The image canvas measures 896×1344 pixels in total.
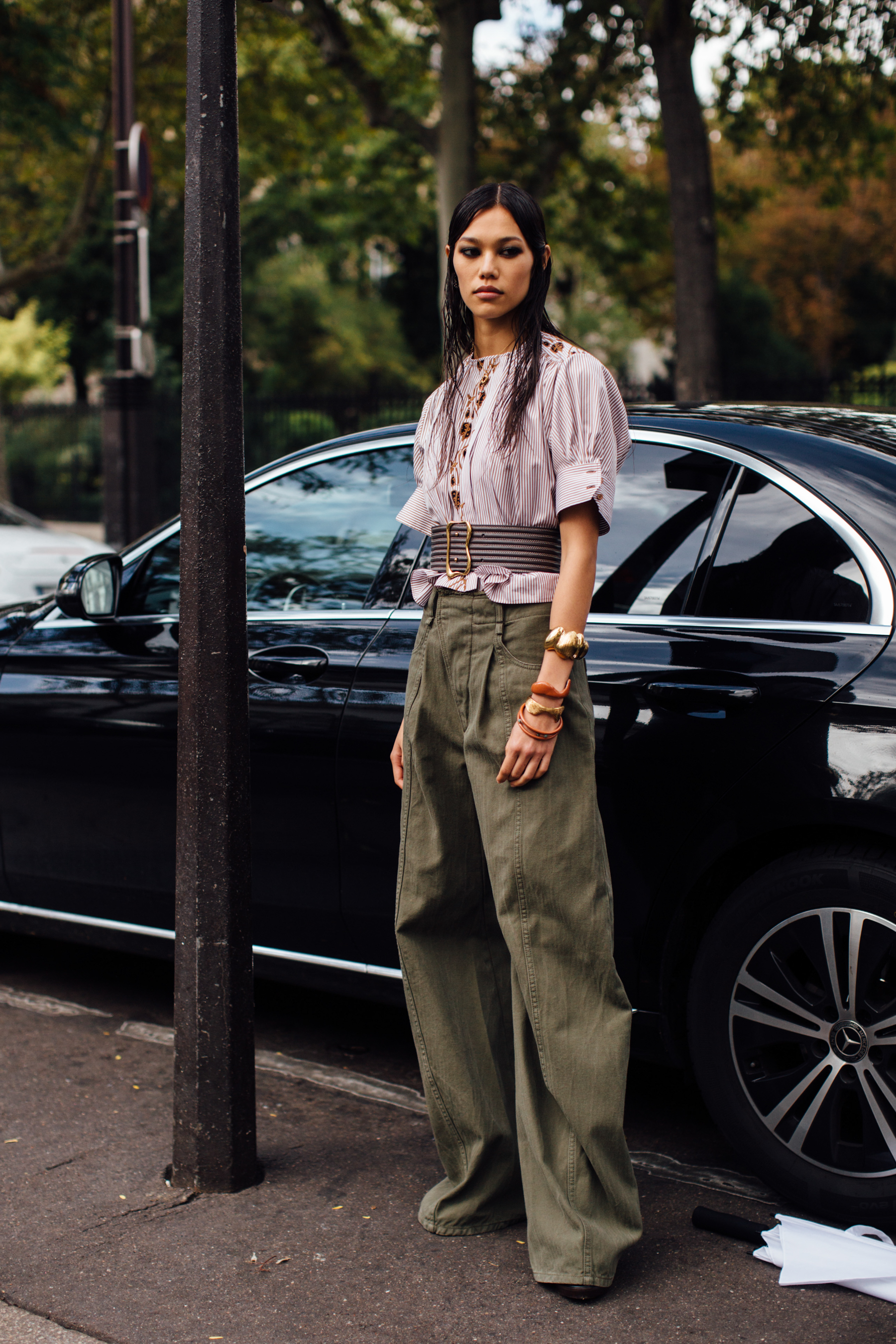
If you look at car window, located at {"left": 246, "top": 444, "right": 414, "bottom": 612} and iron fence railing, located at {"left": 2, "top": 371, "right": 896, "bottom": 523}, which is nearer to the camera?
car window, located at {"left": 246, "top": 444, "right": 414, "bottom": 612}

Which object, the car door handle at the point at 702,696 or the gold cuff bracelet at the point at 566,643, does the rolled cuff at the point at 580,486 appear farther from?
the car door handle at the point at 702,696

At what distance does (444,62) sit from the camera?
1479 cm

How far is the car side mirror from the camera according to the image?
382 centimetres

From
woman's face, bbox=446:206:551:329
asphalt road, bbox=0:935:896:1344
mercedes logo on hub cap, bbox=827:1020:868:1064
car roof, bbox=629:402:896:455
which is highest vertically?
woman's face, bbox=446:206:551:329

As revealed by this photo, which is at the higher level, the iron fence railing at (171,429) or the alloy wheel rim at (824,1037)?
the iron fence railing at (171,429)

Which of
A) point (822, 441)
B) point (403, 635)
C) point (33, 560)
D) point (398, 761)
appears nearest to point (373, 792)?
point (403, 635)

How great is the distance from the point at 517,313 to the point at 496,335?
56 millimetres

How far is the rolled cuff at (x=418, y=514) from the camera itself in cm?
269

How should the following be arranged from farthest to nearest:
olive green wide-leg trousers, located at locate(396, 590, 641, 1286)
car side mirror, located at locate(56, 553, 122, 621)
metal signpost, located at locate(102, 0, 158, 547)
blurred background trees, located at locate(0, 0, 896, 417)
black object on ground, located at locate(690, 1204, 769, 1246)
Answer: blurred background trees, located at locate(0, 0, 896, 417)
metal signpost, located at locate(102, 0, 158, 547)
car side mirror, located at locate(56, 553, 122, 621)
black object on ground, located at locate(690, 1204, 769, 1246)
olive green wide-leg trousers, located at locate(396, 590, 641, 1286)

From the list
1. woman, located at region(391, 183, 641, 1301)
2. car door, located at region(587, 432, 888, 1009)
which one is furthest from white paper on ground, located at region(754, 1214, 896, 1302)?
car door, located at region(587, 432, 888, 1009)

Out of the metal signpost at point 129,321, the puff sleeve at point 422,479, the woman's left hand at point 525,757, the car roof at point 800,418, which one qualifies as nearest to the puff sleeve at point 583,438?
the puff sleeve at point 422,479

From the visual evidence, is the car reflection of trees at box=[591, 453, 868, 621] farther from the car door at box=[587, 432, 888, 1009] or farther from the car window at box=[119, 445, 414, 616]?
the car window at box=[119, 445, 414, 616]

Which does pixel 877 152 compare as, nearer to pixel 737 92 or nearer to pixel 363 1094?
pixel 737 92

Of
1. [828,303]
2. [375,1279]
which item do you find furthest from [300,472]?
[828,303]
